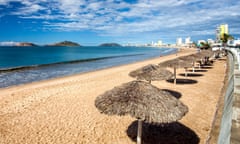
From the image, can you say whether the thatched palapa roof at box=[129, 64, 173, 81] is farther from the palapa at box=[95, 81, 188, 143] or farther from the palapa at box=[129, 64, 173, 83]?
the palapa at box=[95, 81, 188, 143]

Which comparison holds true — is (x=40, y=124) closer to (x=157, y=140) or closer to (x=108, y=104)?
(x=108, y=104)

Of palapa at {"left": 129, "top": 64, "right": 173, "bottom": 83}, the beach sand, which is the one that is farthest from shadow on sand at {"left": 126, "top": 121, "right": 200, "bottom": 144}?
palapa at {"left": 129, "top": 64, "right": 173, "bottom": 83}

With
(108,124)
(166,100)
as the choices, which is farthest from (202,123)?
(108,124)

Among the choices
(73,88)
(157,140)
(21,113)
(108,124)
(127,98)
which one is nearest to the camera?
(127,98)

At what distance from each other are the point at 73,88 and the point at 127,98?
25.2 ft

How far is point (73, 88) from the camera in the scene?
1105 centimetres

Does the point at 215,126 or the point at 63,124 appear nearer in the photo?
the point at 215,126

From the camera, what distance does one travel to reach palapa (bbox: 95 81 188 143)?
3.92 meters

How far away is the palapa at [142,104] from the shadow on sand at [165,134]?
4.53 ft

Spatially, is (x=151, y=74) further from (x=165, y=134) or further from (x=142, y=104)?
(x=142, y=104)

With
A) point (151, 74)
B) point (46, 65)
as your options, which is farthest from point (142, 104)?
point (46, 65)

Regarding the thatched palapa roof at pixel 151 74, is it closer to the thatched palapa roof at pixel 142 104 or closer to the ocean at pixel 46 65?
the thatched palapa roof at pixel 142 104

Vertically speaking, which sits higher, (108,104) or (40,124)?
(108,104)

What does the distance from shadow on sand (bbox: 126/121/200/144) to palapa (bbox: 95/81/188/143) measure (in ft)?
4.53
